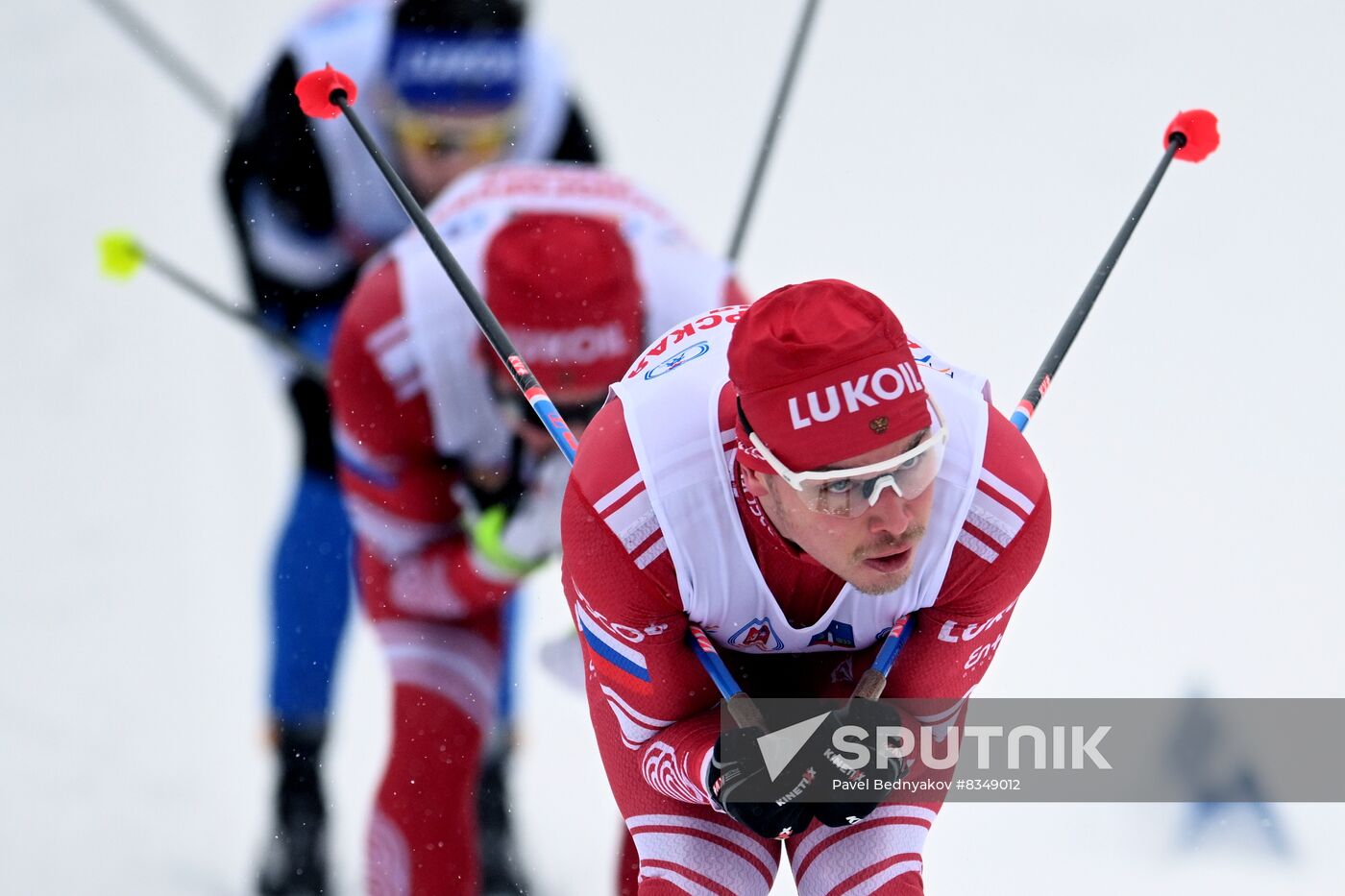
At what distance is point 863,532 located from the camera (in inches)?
93.7

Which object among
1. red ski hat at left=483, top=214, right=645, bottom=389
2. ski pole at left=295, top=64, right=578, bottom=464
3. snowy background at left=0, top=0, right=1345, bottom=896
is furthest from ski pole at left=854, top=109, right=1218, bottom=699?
snowy background at left=0, top=0, right=1345, bottom=896

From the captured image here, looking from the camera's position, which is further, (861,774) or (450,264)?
(450,264)

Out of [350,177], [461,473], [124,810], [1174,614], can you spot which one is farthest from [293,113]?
[1174,614]

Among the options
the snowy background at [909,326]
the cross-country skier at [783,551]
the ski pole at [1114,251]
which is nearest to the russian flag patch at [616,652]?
the cross-country skier at [783,551]

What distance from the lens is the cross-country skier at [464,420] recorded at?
3.53 meters

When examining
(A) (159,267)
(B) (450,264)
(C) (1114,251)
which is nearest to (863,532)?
(C) (1114,251)

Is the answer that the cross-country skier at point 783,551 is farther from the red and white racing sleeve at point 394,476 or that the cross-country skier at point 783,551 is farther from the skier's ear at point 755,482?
the red and white racing sleeve at point 394,476

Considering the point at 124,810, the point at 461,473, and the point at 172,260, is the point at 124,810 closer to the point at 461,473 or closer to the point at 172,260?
the point at 461,473

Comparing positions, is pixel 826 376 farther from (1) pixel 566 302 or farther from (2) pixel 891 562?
(1) pixel 566 302

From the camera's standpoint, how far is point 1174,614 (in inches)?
177

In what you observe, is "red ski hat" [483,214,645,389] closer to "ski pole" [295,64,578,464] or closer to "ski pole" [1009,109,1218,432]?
"ski pole" [295,64,578,464]

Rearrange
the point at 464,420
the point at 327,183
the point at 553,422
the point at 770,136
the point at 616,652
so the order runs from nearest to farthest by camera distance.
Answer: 1. the point at 616,652
2. the point at 553,422
3. the point at 464,420
4. the point at 770,136
5. the point at 327,183

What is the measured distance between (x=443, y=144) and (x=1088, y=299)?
1.72 m

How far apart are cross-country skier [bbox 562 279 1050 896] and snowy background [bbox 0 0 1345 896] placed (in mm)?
1255
